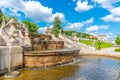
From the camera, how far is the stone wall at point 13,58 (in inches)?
494

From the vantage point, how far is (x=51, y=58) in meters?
16.3

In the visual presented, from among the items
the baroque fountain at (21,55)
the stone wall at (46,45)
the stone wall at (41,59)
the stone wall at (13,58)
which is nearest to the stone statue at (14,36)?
the baroque fountain at (21,55)

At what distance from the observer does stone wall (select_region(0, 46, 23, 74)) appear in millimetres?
12559

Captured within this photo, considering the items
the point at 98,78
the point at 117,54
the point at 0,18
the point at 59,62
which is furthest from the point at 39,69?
the point at 0,18

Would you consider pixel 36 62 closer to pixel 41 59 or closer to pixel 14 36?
pixel 41 59

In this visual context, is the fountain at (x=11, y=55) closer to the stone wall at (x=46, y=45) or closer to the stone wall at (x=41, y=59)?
the stone wall at (x=41, y=59)

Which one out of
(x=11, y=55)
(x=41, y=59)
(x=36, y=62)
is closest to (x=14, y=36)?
(x=11, y=55)

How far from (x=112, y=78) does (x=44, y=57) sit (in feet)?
20.1

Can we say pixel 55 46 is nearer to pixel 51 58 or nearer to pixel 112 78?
pixel 51 58

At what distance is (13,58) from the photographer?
14.0 m

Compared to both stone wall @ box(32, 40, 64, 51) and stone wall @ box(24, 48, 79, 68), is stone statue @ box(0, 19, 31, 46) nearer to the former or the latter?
stone wall @ box(24, 48, 79, 68)

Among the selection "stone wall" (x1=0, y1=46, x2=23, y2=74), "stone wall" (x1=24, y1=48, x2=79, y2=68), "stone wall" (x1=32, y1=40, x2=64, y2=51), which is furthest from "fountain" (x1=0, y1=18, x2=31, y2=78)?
"stone wall" (x1=32, y1=40, x2=64, y2=51)

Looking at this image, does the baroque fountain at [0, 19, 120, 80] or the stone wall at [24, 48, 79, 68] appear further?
the stone wall at [24, 48, 79, 68]

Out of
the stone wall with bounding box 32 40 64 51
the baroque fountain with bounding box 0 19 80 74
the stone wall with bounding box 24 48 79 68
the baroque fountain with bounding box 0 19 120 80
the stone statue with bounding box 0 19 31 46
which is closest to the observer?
the baroque fountain with bounding box 0 19 120 80
